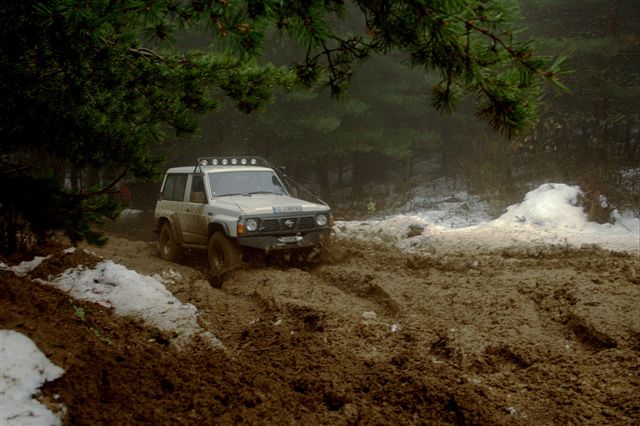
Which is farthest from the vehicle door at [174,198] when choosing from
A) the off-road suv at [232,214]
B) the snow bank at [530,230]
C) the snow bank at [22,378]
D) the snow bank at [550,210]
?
the snow bank at [22,378]

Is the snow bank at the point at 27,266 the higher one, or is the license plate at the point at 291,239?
Result: the snow bank at the point at 27,266

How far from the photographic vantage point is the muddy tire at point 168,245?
10625 mm

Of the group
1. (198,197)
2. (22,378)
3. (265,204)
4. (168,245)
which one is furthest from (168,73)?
(168,245)

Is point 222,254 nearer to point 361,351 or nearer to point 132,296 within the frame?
point 132,296

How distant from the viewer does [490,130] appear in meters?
20.8

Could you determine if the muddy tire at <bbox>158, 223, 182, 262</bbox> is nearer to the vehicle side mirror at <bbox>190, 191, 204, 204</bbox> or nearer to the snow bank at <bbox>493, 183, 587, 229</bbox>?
the vehicle side mirror at <bbox>190, 191, 204, 204</bbox>

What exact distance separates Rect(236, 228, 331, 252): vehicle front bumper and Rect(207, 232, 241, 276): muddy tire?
9.8 inches

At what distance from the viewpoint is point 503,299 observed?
22.7 ft

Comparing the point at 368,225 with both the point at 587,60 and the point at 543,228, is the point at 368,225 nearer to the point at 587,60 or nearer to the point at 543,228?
the point at 543,228

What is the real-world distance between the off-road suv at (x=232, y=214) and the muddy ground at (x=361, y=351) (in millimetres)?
660

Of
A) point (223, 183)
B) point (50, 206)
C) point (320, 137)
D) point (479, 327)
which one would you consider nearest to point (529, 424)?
point (479, 327)

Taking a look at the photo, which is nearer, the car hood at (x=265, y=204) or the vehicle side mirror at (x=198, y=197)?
the car hood at (x=265, y=204)

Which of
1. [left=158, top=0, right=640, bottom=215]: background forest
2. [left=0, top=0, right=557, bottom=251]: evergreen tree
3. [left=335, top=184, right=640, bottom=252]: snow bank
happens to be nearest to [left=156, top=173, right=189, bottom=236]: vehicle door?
[left=335, top=184, right=640, bottom=252]: snow bank

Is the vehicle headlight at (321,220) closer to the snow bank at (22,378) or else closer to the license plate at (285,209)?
the license plate at (285,209)
